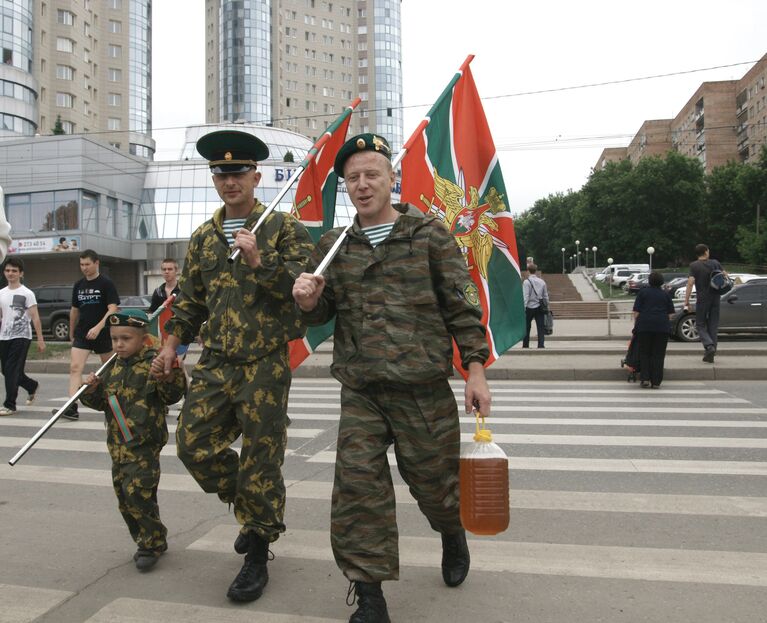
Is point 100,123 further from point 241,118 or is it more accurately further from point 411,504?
point 411,504

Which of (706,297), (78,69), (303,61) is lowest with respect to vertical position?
(706,297)

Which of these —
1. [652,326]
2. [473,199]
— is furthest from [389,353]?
[652,326]

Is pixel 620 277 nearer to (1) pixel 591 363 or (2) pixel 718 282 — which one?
(1) pixel 591 363

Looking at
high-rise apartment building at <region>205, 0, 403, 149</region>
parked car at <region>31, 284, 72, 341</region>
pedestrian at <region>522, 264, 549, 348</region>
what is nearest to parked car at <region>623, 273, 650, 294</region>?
pedestrian at <region>522, 264, 549, 348</region>

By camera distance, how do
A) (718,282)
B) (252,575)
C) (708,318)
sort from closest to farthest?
(252,575)
(718,282)
(708,318)

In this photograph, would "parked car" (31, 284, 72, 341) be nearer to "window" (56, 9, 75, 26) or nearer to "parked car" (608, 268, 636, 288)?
"parked car" (608, 268, 636, 288)

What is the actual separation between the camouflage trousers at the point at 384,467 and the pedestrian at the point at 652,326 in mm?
7690

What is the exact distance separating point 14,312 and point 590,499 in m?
7.20

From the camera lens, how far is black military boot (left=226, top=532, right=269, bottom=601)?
10.6 feet

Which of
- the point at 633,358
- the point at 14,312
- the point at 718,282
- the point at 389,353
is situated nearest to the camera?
the point at 389,353

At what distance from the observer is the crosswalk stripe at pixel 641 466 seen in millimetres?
5562

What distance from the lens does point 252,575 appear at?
10.9ft

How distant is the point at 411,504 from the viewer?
189 inches

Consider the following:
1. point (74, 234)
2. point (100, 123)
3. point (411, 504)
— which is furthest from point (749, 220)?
point (411, 504)
